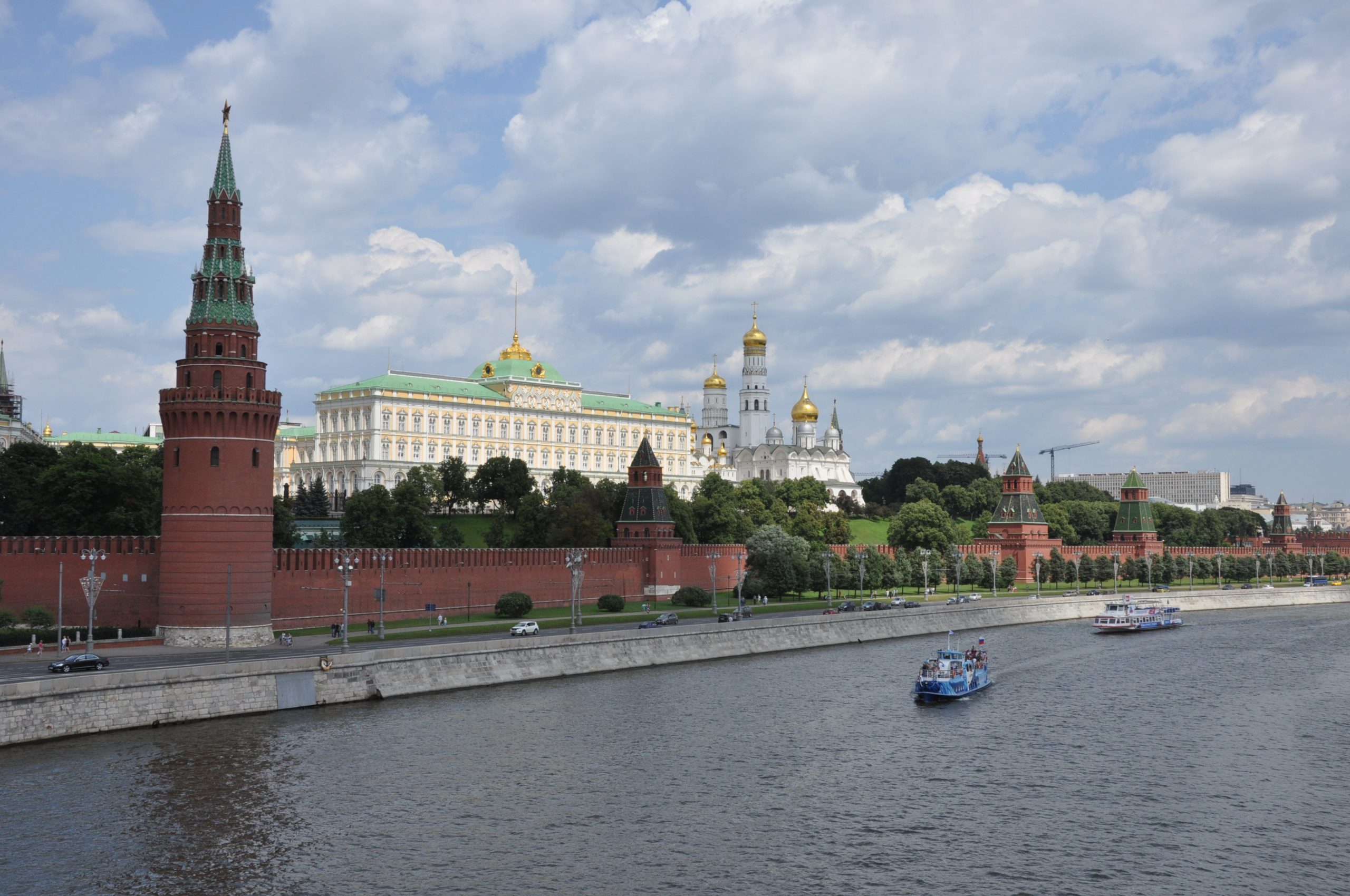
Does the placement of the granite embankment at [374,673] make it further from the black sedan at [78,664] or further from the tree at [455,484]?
the tree at [455,484]

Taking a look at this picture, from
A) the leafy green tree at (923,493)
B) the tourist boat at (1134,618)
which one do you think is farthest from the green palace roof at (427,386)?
the tourist boat at (1134,618)

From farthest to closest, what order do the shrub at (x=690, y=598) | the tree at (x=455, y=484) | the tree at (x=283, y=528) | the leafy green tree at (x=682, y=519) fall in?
the tree at (x=455, y=484) < the leafy green tree at (x=682, y=519) < the shrub at (x=690, y=598) < the tree at (x=283, y=528)

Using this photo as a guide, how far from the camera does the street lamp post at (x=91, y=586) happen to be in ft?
159

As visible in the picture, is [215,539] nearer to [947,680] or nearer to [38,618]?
[38,618]

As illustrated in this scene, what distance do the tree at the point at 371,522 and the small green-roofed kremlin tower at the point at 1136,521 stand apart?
254 feet

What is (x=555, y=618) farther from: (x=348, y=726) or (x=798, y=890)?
(x=798, y=890)

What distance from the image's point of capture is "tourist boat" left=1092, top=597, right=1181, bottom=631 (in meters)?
86.8

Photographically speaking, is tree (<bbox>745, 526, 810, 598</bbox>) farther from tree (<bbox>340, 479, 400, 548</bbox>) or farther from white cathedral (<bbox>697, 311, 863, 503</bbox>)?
white cathedral (<bbox>697, 311, 863, 503</bbox>)

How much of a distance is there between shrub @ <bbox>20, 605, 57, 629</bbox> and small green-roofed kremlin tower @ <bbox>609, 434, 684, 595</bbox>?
3987cm

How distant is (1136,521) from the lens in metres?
136

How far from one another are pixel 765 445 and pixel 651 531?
98509mm

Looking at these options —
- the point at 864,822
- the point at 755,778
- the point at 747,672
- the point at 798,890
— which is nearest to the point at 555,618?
the point at 747,672

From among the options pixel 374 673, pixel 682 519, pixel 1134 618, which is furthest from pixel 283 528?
pixel 1134 618

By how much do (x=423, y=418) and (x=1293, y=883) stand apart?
392 ft
